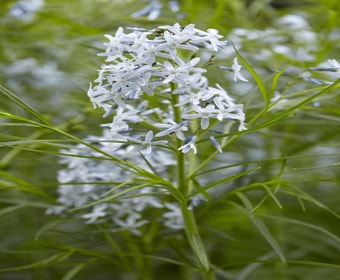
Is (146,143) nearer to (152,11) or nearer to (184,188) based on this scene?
(184,188)

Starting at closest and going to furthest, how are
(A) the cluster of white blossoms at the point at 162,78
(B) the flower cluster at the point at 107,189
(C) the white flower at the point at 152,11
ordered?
(A) the cluster of white blossoms at the point at 162,78 → (B) the flower cluster at the point at 107,189 → (C) the white flower at the point at 152,11

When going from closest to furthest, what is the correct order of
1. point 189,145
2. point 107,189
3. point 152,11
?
point 189,145, point 107,189, point 152,11

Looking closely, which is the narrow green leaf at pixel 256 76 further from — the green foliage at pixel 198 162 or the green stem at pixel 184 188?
the green foliage at pixel 198 162

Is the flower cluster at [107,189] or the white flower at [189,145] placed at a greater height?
the white flower at [189,145]

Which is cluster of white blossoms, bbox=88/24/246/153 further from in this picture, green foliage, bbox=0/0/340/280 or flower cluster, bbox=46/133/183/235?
green foliage, bbox=0/0/340/280

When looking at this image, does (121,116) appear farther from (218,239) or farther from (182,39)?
(218,239)

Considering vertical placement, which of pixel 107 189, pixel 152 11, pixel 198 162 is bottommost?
pixel 198 162

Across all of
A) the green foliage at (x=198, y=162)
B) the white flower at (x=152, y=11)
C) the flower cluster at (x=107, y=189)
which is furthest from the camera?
the green foliage at (x=198, y=162)

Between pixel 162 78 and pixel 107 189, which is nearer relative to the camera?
pixel 162 78

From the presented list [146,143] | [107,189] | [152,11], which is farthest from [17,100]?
[152,11]

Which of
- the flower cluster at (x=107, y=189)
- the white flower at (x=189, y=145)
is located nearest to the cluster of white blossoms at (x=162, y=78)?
the white flower at (x=189, y=145)

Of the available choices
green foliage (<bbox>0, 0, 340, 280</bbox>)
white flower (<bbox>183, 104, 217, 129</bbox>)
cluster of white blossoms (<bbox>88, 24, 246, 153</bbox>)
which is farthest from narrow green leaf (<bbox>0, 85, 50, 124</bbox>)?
green foliage (<bbox>0, 0, 340, 280</bbox>)
